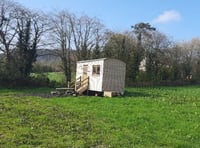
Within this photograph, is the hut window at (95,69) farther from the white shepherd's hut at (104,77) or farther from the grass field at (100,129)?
the grass field at (100,129)

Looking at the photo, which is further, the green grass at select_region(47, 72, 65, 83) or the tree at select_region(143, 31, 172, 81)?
the tree at select_region(143, 31, 172, 81)

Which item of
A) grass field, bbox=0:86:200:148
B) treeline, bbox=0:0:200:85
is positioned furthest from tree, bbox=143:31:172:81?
grass field, bbox=0:86:200:148

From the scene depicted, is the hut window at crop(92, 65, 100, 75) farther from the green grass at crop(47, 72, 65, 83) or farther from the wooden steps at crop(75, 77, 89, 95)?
the green grass at crop(47, 72, 65, 83)

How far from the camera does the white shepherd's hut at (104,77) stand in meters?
29.4

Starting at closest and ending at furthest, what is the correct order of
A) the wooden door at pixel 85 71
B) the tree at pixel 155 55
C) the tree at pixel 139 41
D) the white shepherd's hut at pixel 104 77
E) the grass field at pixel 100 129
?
the grass field at pixel 100 129 → the white shepherd's hut at pixel 104 77 → the wooden door at pixel 85 71 → the tree at pixel 139 41 → the tree at pixel 155 55

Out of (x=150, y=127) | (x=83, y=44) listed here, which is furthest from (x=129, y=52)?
(x=150, y=127)

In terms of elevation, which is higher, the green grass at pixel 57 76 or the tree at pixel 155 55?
the tree at pixel 155 55

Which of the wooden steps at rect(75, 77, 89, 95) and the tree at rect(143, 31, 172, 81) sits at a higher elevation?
the tree at rect(143, 31, 172, 81)

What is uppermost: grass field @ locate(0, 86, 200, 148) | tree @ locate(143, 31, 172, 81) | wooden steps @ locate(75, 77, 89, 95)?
tree @ locate(143, 31, 172, 81)

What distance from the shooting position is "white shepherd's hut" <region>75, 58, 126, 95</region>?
29438mm

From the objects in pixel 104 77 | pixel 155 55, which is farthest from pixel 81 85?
pixel 155 55

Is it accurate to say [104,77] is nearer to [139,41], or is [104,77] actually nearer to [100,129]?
[100,129]

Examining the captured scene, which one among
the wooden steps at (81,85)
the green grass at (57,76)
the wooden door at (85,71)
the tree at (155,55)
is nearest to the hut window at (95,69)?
the wooden steps at (81,85)

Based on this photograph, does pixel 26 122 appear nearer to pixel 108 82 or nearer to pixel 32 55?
pixel 108 82
